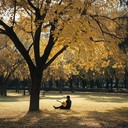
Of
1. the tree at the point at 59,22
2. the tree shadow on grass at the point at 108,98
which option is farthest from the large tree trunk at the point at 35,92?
the tree shadow on grass at the point at 108,98

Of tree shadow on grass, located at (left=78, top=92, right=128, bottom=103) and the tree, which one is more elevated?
the tree

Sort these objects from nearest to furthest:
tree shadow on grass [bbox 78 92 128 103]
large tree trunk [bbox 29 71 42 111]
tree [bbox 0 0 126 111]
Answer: tree [bbox 0 0 126 111] < large tree trunk [bbox 29 71 42 111] < tree shadow on grass [bbox 78 92 128 103]

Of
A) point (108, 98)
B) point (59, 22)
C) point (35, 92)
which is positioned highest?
point (59, 22)

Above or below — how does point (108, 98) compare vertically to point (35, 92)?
below

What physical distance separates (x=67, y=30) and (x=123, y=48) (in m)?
6.52

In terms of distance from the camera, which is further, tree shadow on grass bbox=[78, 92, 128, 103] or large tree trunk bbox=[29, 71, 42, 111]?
tree shadow on grass bbox=[78, 92, 128, 103]

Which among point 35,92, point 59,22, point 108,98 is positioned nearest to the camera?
point 59,22

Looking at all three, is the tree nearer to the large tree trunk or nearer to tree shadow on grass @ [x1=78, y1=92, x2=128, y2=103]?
the large tree trunk

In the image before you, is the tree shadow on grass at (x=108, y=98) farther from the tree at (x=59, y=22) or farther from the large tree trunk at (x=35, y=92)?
the large tree trunk at (x=35, y=92)

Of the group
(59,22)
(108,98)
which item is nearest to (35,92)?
Result: (59,22)

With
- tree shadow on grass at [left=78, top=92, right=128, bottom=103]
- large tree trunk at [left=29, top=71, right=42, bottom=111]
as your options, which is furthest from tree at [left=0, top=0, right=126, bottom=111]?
tree shadow on grass at [left=78, top=92, right=128, bottom=103]

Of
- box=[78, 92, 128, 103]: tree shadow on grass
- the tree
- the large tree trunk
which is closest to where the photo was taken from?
the tree

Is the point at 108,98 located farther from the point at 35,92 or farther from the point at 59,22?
the point at 59,22

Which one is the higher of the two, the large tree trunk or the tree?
the tree
